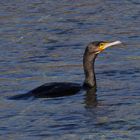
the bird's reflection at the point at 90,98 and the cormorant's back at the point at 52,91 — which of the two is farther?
the cormorant's back at the point at 52,91

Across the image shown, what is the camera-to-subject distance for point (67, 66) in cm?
2103

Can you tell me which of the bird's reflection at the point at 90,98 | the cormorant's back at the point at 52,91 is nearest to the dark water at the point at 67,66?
the bird's reflection at the point at 90,98

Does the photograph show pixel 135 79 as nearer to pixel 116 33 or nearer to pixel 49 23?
pixel 116 33

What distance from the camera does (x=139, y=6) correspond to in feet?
91.4

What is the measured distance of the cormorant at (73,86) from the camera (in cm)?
1844

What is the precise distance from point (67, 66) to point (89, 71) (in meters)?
1.43

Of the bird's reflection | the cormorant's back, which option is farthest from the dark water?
the cormorant's back

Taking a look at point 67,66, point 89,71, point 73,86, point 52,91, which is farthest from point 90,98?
point 67,66

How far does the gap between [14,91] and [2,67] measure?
89.0 inches

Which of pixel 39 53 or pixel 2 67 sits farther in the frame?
pixel 39 53

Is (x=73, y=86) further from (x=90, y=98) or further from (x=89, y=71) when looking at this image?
(x=89, y=71)

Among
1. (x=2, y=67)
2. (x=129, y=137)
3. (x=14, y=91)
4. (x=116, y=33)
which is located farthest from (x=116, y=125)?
(x=116, y=33)

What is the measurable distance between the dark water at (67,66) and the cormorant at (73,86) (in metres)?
0.22

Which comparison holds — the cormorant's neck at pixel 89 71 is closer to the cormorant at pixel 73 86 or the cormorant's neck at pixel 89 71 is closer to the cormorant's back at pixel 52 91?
the cormorant at pixel 73 86
